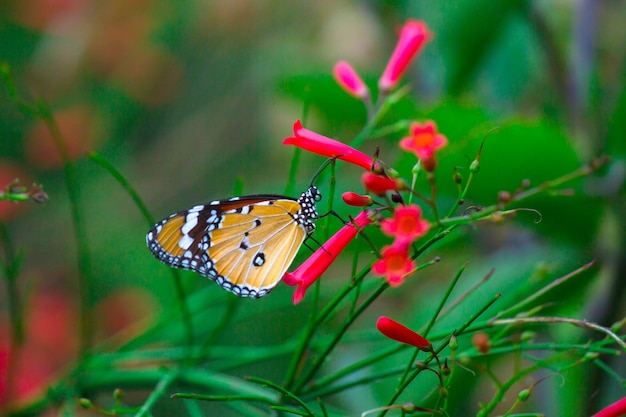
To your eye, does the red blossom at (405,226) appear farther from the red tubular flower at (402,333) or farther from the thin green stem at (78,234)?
the thin green stem at (78,234)

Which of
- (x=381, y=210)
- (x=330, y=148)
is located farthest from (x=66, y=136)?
(x=381, y=210)

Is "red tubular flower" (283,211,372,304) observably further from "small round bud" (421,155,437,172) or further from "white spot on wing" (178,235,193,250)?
"white spot on wing" (178,235,193,250)

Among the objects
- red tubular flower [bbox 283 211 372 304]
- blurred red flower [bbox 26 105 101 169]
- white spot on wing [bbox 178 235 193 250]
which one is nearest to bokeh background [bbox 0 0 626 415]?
blurred red flower [bbox 26 105 101 169]

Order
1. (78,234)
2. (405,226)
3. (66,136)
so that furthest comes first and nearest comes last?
1. (66,136)
2. (78,234)
3. (405,226)

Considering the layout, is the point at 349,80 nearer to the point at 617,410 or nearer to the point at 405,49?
the point at 405,49

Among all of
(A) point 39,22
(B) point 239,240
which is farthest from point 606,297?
(A) point 39,22

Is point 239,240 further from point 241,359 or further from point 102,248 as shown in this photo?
point 102,248
